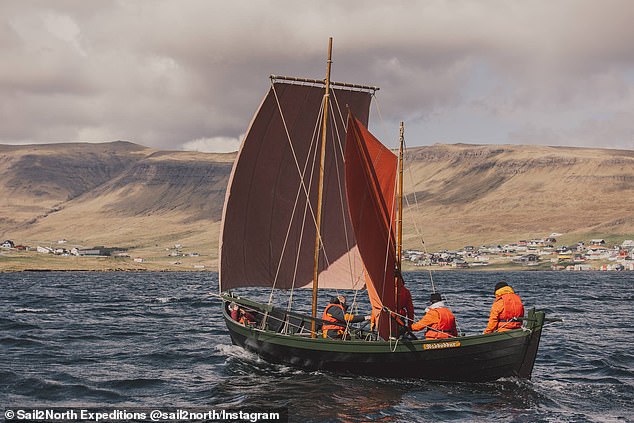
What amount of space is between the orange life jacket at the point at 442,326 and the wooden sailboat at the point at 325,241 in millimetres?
716

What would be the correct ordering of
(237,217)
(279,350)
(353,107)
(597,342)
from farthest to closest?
(597,342)
(353,107)
(237,217)
(279,350)

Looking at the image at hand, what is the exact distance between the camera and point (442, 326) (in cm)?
Result: 2311

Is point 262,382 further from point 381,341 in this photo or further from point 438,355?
point 438,355

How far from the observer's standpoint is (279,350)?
25562 millimetres

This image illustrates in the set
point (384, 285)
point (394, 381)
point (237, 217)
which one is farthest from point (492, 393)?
point (237, 217)

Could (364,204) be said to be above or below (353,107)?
below

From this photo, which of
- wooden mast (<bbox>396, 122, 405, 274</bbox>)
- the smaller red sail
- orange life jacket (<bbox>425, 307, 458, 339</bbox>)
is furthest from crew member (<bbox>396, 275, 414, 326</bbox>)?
orange life jacket (<bbox>425, 307, 458, 339</bbox>)

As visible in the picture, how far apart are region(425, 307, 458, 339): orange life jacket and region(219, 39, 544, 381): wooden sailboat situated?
28.2 inches

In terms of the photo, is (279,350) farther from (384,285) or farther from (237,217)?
(237,217)

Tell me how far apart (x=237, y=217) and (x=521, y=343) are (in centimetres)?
1337

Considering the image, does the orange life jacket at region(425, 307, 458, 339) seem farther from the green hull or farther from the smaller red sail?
the smaller red sail

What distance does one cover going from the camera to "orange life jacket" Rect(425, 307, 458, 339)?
23.0 metres

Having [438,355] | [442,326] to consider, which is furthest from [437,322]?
[438,355]

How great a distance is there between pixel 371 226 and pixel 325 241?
856 centimetres
